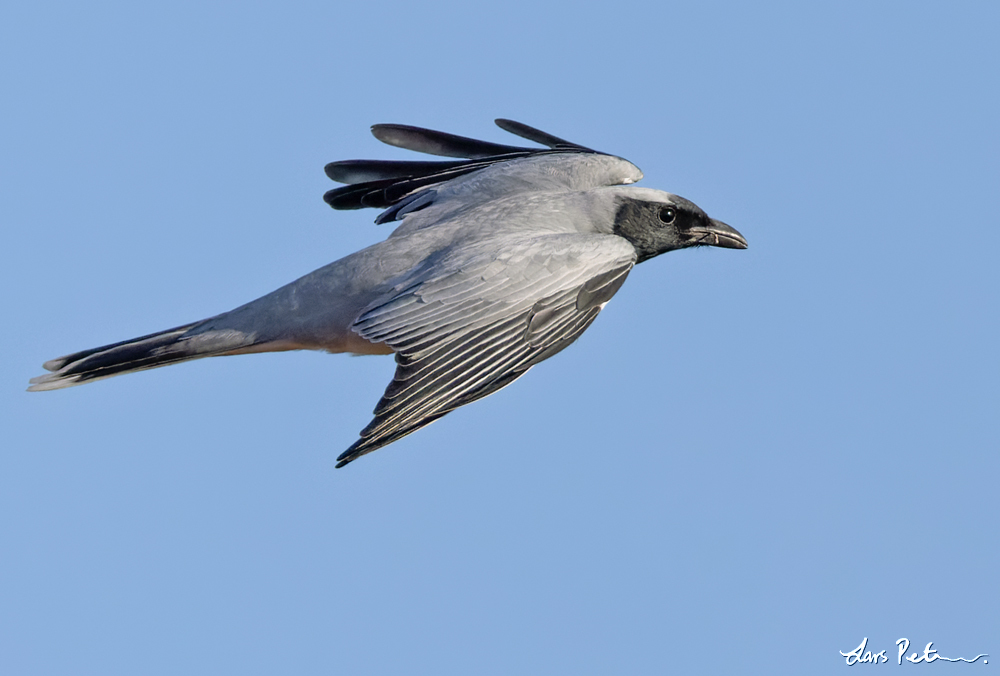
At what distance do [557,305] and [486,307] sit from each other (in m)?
0.49

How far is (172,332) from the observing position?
9953 millimetres

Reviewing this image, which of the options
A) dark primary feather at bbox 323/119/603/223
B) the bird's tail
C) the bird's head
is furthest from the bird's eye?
the bird's tail

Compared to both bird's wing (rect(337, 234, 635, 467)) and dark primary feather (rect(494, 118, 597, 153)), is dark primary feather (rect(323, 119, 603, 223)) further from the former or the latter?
bird's wing (rect(337, 234, 635, 467))

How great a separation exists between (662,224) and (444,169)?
236 cm

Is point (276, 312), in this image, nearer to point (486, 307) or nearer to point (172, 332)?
point (172, 332)

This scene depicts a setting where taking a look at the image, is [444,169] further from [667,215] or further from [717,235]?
[717,235]

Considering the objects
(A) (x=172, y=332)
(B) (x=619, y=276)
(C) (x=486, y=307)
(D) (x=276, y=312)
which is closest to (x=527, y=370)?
(C) (x=486, y=307)

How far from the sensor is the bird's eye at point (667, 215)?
10441mm

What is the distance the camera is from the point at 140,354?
32.5 ft

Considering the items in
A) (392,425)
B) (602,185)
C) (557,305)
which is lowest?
(392,425)

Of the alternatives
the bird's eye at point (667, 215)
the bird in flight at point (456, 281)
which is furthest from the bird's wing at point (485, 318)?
the bird's eye at point (667, 215)

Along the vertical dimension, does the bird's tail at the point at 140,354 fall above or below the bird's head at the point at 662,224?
below

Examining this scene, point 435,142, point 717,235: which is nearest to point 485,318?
point 717,235

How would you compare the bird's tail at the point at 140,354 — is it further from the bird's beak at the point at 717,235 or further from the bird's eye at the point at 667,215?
the bird's beak at the point at 717,235
